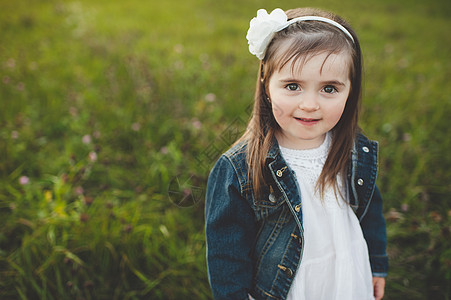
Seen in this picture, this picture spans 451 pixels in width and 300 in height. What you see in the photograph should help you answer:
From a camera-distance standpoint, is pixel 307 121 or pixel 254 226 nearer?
pixel 307 121

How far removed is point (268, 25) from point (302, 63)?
0.18m

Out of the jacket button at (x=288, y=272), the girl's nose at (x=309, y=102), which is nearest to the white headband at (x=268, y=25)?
the girl's nose at (x=309, y=102)

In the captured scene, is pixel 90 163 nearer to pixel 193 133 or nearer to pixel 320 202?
pixel 193 133

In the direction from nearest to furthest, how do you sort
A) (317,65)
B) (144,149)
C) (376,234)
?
(317,65)
(376,234)
(144,149)

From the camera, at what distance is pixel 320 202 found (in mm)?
1127

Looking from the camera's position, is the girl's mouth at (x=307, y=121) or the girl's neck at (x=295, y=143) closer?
the girl's mouth at (x=307, y=121)

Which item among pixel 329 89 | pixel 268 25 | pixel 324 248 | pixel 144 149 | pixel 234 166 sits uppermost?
pixel 268 25

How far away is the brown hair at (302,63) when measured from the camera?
3.15 ft

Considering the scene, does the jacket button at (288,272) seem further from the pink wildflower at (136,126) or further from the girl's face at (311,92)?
the pink wildflower at (136,126)

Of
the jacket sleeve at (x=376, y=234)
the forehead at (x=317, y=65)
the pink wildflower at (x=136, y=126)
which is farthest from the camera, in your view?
the pink wildflower at (x=136, y=126)

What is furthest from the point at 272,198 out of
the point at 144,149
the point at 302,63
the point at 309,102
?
the point at 144,149

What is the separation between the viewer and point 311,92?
96 centimetres

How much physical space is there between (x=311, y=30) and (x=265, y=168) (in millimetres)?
488

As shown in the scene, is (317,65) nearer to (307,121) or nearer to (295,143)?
(307,121)
